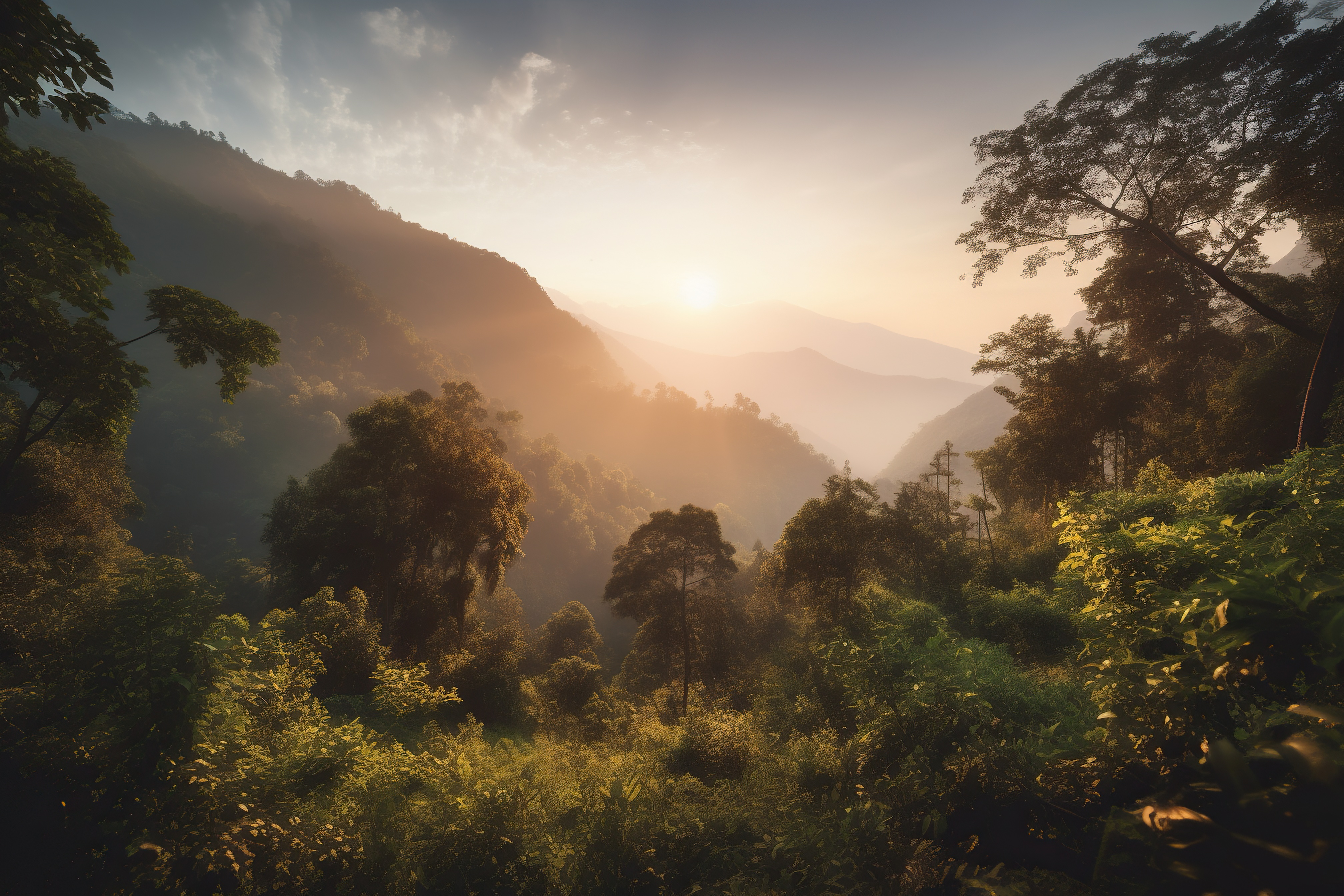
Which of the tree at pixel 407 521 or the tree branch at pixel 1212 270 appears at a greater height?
the tree branch at pixel 1212 270

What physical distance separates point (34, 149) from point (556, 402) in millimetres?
120688

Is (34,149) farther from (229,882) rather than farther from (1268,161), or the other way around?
(1268,161)

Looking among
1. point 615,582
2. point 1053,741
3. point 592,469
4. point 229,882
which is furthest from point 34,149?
point 592,469

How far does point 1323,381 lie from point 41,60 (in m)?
22.0

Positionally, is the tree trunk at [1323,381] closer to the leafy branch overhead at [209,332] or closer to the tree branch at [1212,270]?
the tree branch at [1212,270]

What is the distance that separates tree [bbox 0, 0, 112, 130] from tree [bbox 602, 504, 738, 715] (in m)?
18.7

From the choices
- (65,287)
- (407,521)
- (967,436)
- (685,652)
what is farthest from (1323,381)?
(967,436)

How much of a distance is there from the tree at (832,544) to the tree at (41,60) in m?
19.3

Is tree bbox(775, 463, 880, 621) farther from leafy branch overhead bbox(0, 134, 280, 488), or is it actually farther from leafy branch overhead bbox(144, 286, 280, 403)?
leafy branch overhead bbox(0, 134, 280, 488)

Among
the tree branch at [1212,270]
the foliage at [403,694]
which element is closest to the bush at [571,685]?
the foliage at [403,694]

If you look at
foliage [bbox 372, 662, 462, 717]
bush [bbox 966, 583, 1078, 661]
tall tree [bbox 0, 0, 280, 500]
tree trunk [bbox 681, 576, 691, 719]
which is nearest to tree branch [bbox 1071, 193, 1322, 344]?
bush [bbox 966, 583, 1078, 661]

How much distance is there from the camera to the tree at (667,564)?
21.5 metres

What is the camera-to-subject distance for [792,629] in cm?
2767

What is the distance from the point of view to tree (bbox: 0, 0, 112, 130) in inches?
170
